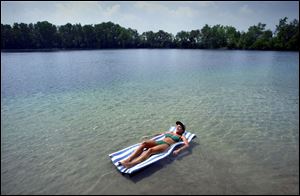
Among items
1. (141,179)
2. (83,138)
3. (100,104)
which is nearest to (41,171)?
(83,138)

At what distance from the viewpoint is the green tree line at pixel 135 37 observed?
80.5 m

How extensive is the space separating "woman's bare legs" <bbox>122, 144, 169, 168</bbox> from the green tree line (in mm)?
82942

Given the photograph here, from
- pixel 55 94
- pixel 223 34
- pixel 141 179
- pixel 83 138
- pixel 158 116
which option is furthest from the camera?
pixel 223 34

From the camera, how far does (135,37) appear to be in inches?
4882

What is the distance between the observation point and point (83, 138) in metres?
8.28

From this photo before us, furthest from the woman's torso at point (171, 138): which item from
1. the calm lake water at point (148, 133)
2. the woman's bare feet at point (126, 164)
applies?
the woman's bare feet at point (126, 164)

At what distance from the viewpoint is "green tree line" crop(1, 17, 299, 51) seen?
80500mm

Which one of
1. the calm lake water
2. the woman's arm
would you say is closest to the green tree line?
the calm lake water

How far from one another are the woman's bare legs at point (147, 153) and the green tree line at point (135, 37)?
82.9 metres

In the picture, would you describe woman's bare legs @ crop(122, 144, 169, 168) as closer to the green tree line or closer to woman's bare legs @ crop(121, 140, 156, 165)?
woman's bare legs @ crop(121, 140, 156, 165)

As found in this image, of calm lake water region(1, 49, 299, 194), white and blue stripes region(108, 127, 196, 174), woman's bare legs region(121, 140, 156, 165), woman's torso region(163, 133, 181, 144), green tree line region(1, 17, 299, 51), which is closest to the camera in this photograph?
calm lake water region(1, 49, 299, 194)

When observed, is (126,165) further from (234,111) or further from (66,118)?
(234,111)

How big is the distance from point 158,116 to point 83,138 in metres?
4.08

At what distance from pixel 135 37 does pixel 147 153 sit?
124m
